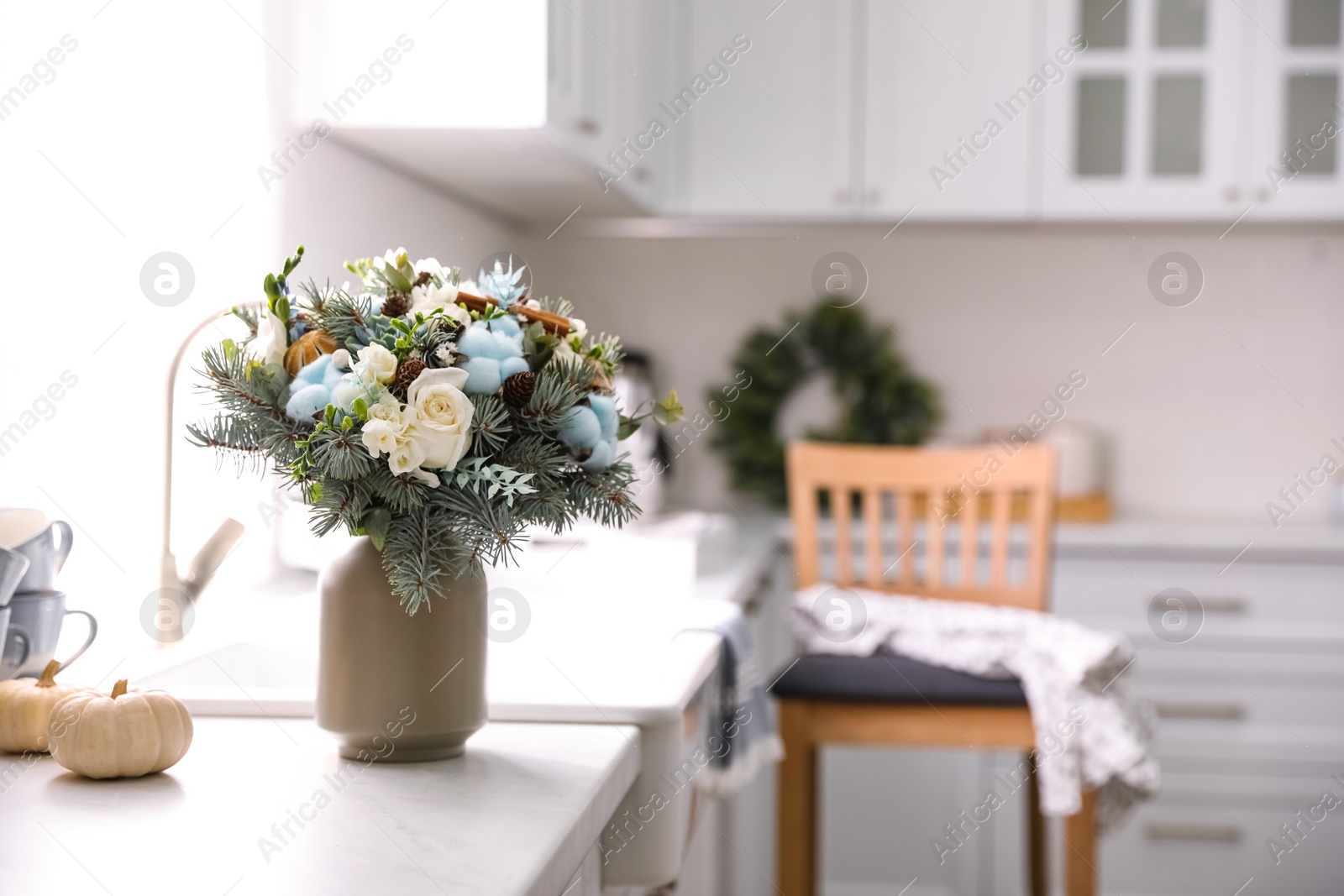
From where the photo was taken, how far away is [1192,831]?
2596 millimetres

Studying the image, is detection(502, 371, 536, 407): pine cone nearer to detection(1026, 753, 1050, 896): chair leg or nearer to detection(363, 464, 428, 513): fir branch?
detection(363, 464, 428, 513): fir branch

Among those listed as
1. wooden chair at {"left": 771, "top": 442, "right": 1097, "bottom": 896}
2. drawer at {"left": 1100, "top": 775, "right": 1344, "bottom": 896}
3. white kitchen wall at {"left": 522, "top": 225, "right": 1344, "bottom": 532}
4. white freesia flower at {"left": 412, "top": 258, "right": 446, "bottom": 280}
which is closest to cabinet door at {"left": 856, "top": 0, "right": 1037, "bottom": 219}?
white kitchen wall at {"left": 522, "top": 225, "right": 1344, "bottom": 532}

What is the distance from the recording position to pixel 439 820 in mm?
774

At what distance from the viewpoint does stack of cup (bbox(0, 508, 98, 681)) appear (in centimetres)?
96

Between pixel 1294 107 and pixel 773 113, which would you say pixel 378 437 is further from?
pixel 1294 107

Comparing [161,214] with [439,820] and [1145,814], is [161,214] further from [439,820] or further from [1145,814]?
[1145,814]

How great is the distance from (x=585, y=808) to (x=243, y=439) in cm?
36

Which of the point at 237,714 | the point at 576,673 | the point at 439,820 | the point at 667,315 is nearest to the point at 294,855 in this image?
the point at 439,820

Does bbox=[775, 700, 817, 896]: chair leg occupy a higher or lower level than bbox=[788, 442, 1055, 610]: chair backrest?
lower

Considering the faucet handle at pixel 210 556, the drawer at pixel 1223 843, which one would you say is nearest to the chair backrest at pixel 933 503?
the drawer at pixel 1223 843

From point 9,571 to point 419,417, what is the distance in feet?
1.20

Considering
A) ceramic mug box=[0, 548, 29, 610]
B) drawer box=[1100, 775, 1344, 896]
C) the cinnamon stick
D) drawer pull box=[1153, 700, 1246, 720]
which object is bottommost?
drawer box=[1100, 775, 1344, 896]

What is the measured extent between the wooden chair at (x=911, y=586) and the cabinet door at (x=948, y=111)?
27.1 inches

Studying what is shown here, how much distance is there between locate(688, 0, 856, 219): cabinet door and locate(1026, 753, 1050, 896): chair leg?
1.33 meters
